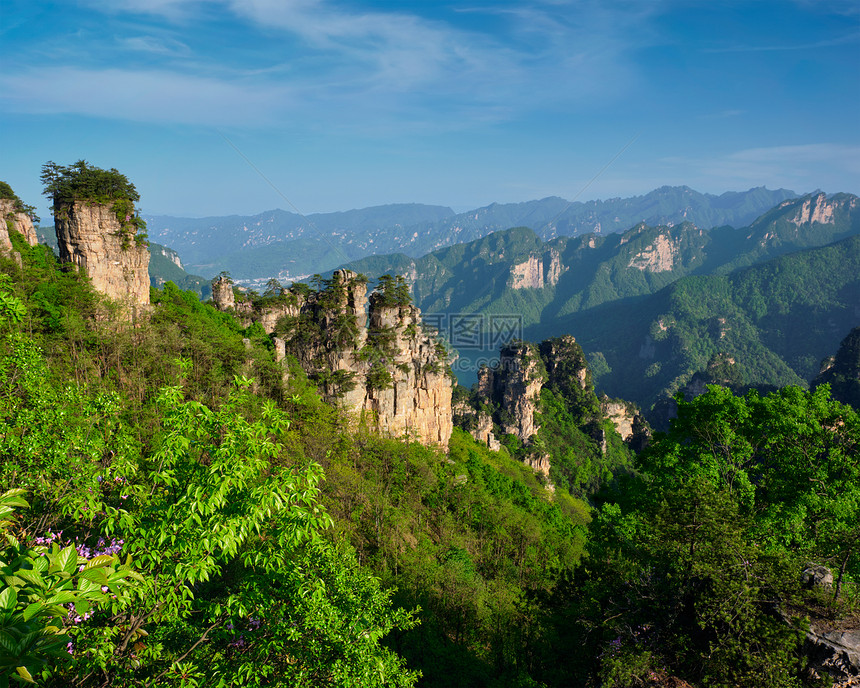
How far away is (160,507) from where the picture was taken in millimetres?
6094

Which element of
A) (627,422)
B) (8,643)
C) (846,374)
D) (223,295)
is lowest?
(627,422)

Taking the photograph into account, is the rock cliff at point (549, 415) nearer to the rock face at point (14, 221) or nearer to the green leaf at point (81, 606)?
the rock face at point (14, 221)

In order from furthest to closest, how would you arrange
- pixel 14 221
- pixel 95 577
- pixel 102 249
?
pixel 14 221 < pixel 102 249 < pixel 95 577

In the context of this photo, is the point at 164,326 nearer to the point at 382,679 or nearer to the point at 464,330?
the point at 382,679

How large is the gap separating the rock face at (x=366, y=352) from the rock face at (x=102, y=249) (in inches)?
409

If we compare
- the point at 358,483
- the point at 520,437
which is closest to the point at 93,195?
the point at 358,483

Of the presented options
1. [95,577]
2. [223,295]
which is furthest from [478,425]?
[95,577]

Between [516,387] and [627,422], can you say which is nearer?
[516,387]

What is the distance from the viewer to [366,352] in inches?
1400

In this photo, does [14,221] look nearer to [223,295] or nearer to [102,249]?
[102,249]

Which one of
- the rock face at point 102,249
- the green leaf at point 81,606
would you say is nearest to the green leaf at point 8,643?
the green leaf at point 81,606

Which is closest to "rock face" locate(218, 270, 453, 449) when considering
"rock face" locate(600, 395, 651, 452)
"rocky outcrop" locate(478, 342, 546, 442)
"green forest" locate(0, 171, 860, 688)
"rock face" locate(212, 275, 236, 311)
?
"rock face" locate(212, 275, 236, 311)

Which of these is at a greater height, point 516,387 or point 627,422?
point 516,387

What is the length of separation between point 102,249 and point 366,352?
61.1 ft
